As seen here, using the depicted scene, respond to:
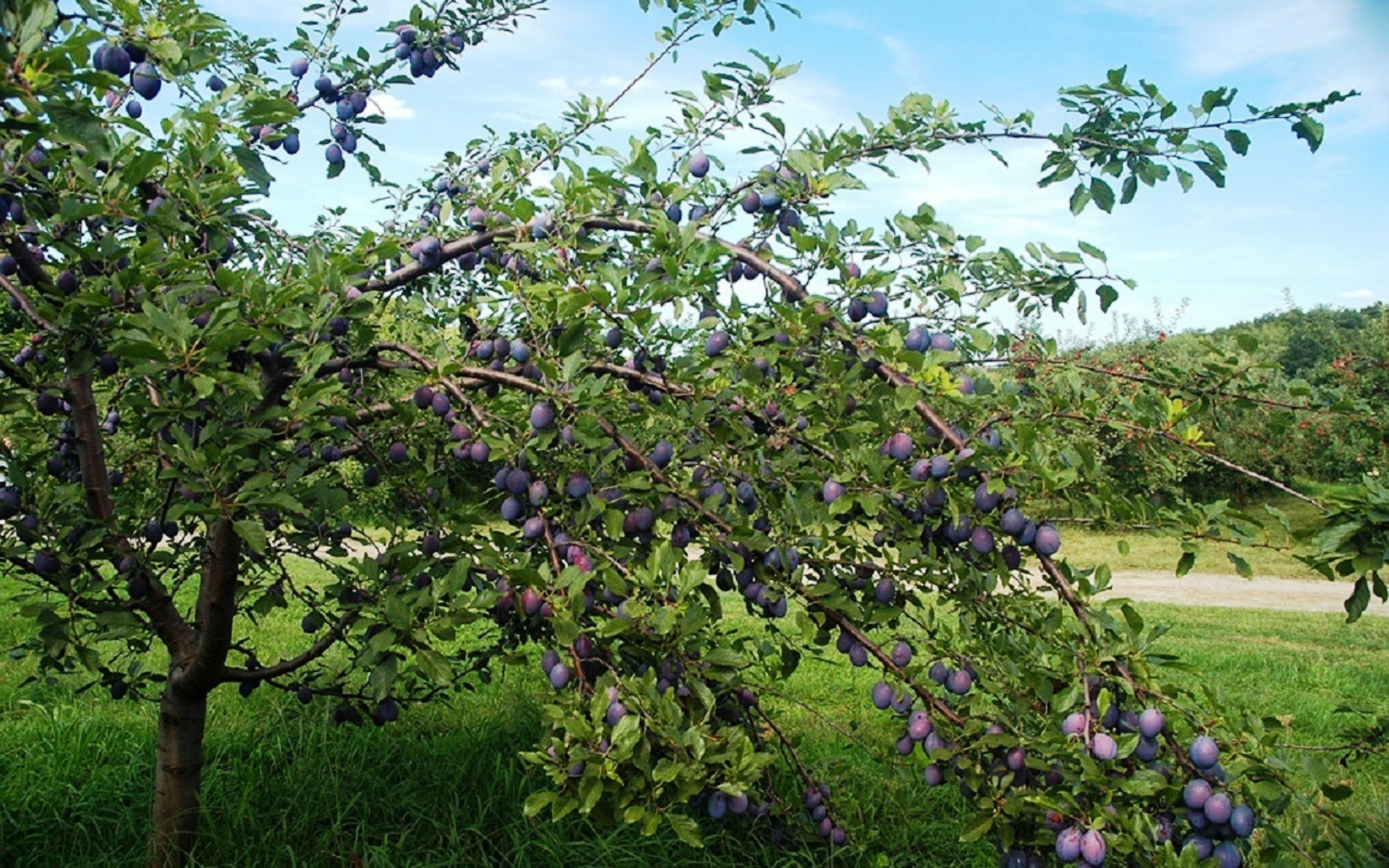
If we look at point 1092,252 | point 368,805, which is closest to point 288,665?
point 368,805

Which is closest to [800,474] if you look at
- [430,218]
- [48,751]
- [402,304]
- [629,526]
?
[629,526]

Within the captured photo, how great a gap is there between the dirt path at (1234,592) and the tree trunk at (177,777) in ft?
28.1

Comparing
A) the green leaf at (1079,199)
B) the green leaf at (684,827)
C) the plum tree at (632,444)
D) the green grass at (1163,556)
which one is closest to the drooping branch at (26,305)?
the plum tree at (632,444)

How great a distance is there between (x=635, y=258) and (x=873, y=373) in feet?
2.22

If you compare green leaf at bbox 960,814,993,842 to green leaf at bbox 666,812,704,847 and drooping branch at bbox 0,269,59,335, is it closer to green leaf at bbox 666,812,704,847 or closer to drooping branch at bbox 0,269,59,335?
green leaf at bbox 666,812,704,847

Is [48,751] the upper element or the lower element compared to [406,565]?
lower

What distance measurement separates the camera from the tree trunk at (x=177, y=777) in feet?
9.23

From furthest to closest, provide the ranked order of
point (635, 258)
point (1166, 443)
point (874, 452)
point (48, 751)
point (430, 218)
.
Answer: point (48, 751) < point (430, 218) < point (635, 258) < point (1166, 443) < point (874, 452)

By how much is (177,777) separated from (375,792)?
24.2 inches

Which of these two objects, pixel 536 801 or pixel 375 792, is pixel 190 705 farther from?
pixel 536 801

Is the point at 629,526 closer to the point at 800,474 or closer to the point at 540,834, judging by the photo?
the point at 800,474

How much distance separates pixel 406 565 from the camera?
215cm

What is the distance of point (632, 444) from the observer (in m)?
2.24

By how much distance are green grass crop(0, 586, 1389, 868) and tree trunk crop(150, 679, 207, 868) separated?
0.21 ft
